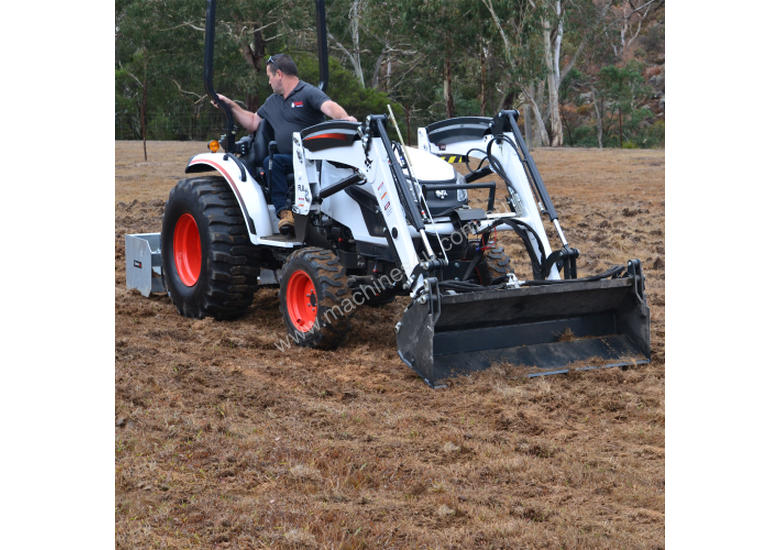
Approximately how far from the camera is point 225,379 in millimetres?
5547

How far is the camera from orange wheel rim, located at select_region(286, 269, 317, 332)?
20.9 ft

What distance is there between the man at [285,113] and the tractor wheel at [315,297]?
0.50 m

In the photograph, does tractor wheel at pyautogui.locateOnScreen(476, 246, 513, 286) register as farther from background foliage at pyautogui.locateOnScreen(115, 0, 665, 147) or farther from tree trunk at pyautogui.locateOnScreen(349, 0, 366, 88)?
tree trunk at pyautogui.locateOnScreen(349, 0, 366, 88)

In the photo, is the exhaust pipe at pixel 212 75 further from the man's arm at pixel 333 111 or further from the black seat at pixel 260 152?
the man's arm at pixel 333 111

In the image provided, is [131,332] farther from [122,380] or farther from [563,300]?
[563,300]

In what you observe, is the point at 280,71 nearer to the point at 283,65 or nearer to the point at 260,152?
the point at 283,65

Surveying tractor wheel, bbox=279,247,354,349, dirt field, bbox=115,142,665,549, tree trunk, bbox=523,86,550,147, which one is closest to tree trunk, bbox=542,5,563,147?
tree trunk, bbox=523,86,550,147

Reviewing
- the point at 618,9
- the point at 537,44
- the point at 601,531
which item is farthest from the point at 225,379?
the point at 618,9

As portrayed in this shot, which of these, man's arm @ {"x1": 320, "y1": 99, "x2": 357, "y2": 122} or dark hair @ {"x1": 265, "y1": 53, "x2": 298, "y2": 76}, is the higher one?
dark hair @ {"x1": 265, "y1": 53, "x2": 298, "y2": 76}

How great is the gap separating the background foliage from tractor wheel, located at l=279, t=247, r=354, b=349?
52.6 ft

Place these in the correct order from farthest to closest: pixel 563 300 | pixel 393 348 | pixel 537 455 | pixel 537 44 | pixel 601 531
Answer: pixel 537 44 < pixel 393 348 < pixel 563 300 < pixel 537 455 < pixel 601 531

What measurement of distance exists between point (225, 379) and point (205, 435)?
3.20ft

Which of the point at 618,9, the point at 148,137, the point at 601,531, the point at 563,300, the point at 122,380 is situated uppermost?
the point at 618,9

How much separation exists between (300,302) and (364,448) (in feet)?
7.32
